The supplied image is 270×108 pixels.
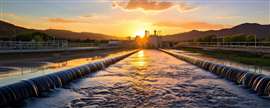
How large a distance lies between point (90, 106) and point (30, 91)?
2855 mm

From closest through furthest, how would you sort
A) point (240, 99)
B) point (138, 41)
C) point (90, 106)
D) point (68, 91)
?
point (90, 106), point (240, 99), point (68, 91), point (138, 41)

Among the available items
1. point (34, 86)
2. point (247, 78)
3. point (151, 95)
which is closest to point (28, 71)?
point (34, 86)

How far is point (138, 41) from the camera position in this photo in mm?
132750

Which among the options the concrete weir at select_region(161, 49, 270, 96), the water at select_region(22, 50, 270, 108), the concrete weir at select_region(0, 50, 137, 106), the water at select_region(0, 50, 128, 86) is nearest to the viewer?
the concrete weir at select_region(0, 50, 137, 106)

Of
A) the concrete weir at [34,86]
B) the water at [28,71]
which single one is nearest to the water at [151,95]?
the concrete weir at [34,86]

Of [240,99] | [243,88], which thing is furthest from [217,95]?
[243,88]

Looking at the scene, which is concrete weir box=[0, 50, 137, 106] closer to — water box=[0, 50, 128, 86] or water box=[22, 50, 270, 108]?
water box=[22, 50, 270, 108]

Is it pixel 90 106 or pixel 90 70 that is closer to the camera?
pixel 90 106

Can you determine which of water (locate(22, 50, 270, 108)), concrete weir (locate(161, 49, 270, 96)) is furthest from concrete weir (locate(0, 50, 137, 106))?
concrete weir (locate(161, 49, 270, 96))

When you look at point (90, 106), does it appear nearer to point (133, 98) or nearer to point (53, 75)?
point (133, 98)

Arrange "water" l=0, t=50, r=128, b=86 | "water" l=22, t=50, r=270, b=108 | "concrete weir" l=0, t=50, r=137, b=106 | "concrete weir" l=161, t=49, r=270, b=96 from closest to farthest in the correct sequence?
"concrete weir" l=0, t=50, r=137, b=106
"water" l=22, t=50, r=270, b=108
"concrete weir" l=161, t=49, r=270, b=96
"water" l=0, t=50, r=128, b=86

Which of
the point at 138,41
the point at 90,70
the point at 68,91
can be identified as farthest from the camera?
the point at 138,41

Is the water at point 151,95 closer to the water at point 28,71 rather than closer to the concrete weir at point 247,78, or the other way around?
the concrete weir at point 247,78

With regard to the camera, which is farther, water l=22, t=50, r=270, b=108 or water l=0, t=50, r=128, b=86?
water l=0, t=50, r=128, b=86
